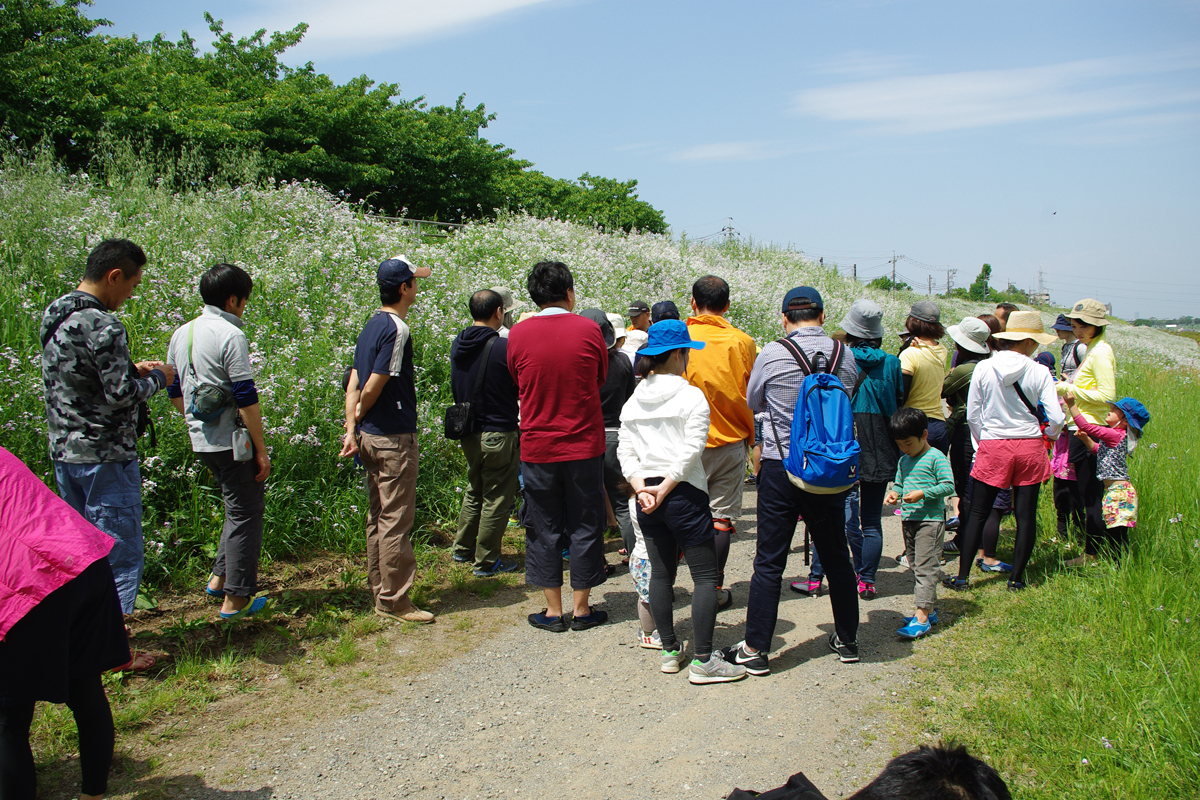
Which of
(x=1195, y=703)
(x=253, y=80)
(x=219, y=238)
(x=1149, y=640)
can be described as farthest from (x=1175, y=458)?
(x=253, y=80)

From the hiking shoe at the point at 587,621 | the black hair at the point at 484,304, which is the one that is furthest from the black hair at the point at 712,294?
the hiking shoe at the point at 587,621

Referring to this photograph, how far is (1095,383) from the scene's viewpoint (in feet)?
17.7

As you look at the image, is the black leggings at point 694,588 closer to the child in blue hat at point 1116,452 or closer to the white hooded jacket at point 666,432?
the white hooded jacket at point 666,432

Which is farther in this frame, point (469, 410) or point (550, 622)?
point (469, 410)

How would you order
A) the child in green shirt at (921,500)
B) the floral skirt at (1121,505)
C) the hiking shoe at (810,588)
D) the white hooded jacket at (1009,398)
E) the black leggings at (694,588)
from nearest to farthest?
the black leggings at (694,588), the child in green shirt at (921,500), the white hooded jacket at (1009,398), the floral skirt at (1121,505), the hiking shoe at (810,588)

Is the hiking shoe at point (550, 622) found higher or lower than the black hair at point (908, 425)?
lower

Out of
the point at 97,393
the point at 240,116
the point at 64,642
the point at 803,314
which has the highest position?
the point at 240,116

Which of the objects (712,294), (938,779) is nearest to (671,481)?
(712,294)

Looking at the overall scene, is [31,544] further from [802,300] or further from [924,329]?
[924,329]

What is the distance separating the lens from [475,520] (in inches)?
232

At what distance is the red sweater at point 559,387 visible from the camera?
15.0ft

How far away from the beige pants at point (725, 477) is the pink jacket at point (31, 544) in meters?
3.41

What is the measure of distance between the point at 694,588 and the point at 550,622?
1201 mm

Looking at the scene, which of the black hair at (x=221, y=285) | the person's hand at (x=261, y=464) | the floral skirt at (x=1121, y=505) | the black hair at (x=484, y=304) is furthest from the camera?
the black hair at (x=484, y=304)
